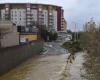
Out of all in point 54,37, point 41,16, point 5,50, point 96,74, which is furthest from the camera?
point 41,16

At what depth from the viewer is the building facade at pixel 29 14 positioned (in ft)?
524

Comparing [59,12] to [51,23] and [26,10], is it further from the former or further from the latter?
[26,10]

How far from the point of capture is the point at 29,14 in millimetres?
166375

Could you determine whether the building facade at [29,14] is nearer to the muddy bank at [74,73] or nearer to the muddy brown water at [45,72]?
the muddy brown water at [45,72]

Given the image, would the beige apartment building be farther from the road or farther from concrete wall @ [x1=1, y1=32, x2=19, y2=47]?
the road

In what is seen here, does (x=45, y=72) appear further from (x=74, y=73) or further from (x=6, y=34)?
(x=6, y=34)

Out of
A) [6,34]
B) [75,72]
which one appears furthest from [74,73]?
[6,34]

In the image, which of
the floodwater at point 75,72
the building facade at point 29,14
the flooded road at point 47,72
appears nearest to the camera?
the floodwater at point 75,72

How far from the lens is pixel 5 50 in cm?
3562

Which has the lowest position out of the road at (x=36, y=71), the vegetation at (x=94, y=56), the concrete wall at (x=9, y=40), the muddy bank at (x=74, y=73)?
the road at (x=36, y=71)

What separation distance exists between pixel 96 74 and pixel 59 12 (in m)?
177

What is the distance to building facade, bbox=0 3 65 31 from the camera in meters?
160

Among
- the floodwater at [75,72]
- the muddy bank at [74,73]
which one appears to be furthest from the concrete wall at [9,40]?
the muddy bank at [74,73]

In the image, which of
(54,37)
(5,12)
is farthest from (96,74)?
(5,12)
